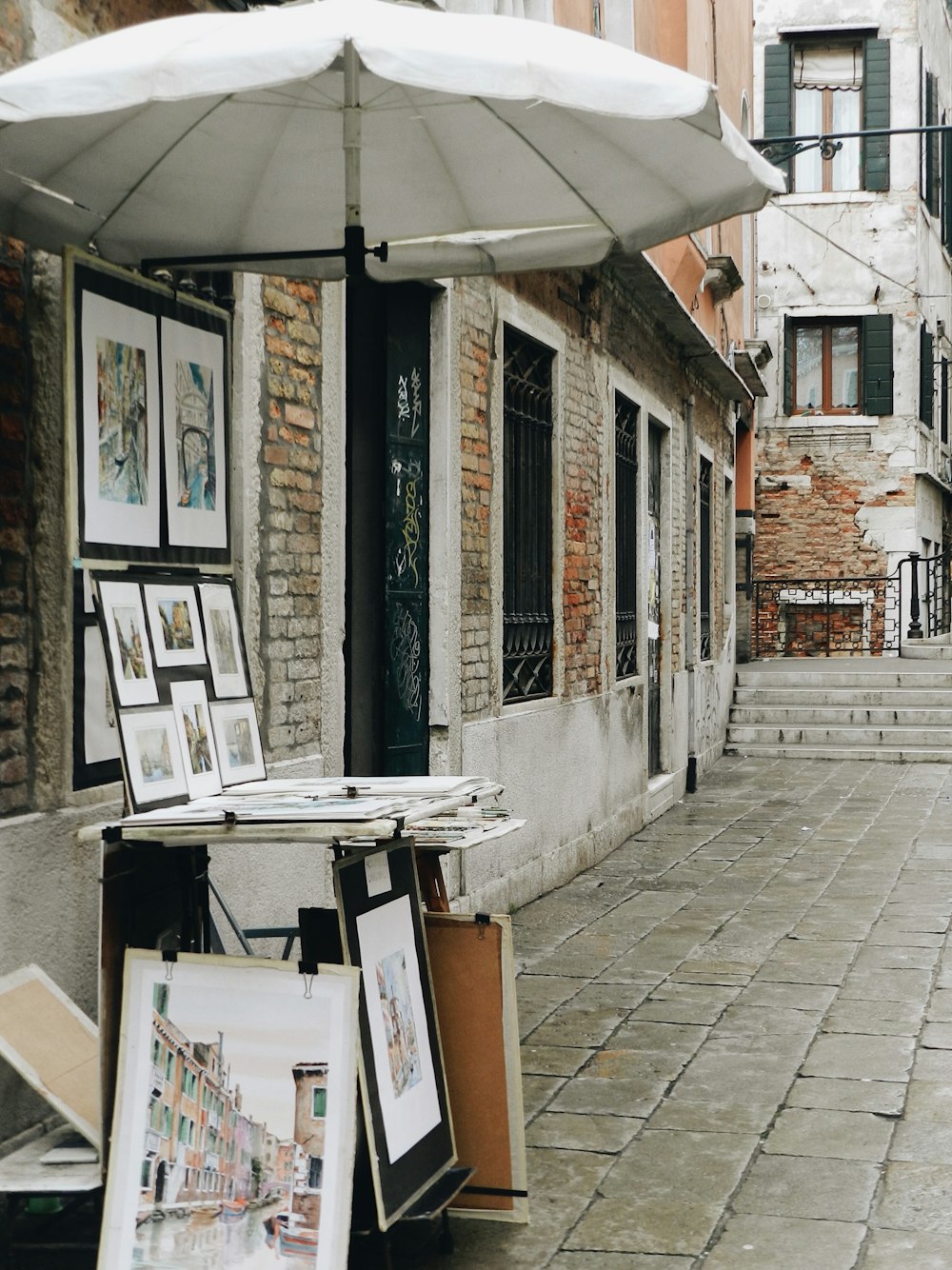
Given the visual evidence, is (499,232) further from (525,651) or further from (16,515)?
(525,651)

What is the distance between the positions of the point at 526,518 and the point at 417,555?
1748mm

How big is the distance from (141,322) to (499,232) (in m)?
1.17

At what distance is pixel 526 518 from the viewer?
8.88 m

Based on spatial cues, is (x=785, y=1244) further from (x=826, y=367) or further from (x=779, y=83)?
(x=779, y=83)

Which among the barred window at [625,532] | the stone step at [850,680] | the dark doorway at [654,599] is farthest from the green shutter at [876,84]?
the barred window at [625,532]

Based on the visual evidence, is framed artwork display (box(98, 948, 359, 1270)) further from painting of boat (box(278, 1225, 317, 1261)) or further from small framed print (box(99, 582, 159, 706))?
small framed print (box(99, 582, 159, 706))

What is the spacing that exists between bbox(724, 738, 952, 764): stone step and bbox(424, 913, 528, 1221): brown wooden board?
1275 cm

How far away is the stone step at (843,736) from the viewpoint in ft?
53.6

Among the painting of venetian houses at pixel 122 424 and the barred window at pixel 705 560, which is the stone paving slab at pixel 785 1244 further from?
the barred window at pixel 705 560

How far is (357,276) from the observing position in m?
4.29

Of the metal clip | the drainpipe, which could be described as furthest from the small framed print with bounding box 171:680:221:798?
the drainpipe

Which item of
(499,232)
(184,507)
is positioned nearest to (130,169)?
(184,507)

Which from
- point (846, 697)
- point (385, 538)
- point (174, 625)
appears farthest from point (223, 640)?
point (846, 697)

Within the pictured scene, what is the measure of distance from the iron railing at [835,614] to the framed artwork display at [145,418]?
19.2 metres
